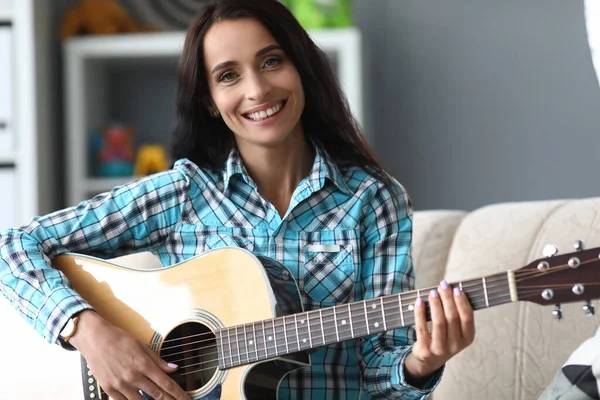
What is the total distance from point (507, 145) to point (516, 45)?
294mm

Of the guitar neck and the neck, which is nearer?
the guitar neck

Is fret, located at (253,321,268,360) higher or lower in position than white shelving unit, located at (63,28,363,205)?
lower

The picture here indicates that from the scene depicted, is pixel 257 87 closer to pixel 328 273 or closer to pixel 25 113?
pixel 328 273

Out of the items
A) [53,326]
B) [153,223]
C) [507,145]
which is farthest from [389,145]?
[53,326]

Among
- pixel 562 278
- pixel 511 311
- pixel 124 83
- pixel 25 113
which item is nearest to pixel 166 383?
pixel 562 278

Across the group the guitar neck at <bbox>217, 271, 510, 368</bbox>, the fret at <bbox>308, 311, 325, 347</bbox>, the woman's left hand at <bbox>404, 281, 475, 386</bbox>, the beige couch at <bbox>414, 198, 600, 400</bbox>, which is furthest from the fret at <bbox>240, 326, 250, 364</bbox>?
the beige couch at <bbox>414, 198, 600, 400</bbox>

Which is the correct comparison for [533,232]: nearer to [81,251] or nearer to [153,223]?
[153,223]

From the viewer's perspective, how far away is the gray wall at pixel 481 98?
2.42 m

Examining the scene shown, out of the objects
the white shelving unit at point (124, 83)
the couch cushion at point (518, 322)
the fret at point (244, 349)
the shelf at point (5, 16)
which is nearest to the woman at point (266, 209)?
the fret at point (244, 349)

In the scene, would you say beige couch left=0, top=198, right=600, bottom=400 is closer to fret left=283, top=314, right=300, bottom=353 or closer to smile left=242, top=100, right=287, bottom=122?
fret left=283, top=314, right=300, bottom=353

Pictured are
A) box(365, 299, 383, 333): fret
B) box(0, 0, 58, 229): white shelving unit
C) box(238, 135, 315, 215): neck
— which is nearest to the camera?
box(365, 299, 383, 333): fret

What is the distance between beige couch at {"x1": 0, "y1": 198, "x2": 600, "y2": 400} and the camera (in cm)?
131

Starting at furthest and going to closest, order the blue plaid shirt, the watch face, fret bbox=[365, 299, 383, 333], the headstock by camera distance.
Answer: the watch face < the blue plaid shirt < fret bbox=[365, 299, 383, 333] < the headstock

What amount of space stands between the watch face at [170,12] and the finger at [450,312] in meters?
1.83
